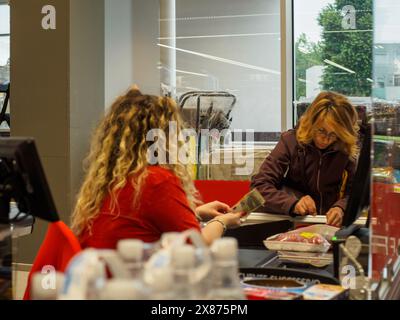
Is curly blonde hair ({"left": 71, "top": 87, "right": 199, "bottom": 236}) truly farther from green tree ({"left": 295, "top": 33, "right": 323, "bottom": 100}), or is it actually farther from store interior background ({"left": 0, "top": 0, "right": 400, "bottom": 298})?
green tree ({"left": 295, "top": 33, "right": 323, "bottom": 100})

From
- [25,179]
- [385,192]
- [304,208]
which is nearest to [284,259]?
[385,192]

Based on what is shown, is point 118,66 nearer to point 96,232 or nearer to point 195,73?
point 195,73

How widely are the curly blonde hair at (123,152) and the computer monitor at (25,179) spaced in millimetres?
427

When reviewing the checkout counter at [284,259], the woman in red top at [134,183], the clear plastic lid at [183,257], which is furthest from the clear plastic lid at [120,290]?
the woman in red top at [134,183]

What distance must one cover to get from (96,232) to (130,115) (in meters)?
0.36

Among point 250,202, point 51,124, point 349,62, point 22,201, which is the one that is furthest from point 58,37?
point 22,201

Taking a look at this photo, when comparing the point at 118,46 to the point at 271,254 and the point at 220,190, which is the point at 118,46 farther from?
the point at 271,254

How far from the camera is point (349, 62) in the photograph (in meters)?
5.64

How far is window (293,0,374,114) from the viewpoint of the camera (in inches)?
221

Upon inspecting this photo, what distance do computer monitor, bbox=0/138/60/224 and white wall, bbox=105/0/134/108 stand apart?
4.42m

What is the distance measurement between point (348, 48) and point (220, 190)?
2.19 meters

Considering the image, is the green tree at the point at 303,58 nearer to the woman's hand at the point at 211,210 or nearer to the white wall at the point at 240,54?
the white wall at the point at 240,54

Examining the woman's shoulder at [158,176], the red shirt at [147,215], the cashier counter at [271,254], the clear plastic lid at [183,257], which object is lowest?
the cashier counter at [271,254]

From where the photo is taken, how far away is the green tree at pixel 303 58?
18.9ft
